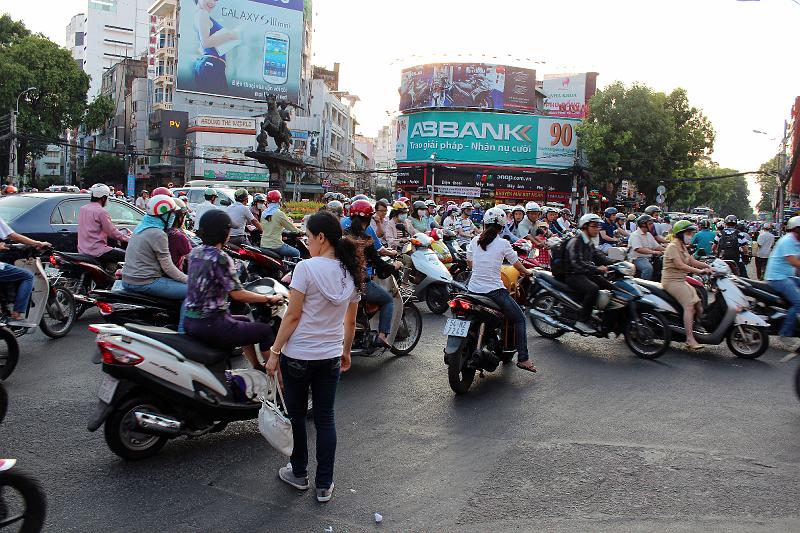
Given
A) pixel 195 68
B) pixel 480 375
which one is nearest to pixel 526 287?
pixel 480 375

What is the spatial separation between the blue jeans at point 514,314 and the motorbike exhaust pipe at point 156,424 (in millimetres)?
3315

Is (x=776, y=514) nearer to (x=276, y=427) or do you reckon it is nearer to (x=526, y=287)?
(x=276, y=427)

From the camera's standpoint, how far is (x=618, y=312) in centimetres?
827

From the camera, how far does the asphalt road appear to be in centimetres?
379

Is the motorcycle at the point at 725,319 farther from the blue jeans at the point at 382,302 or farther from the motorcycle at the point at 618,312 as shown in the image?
the blue jeans at the point at 382,302

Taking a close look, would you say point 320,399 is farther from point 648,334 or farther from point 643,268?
point 643,268

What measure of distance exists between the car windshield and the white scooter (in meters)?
5.25

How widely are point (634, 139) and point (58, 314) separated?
4084 cm

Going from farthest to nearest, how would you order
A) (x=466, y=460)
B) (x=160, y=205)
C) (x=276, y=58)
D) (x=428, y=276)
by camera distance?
(x=276, y=58)
(x=428, y=276)
(x=160, y=205)
(x=466, y=460)

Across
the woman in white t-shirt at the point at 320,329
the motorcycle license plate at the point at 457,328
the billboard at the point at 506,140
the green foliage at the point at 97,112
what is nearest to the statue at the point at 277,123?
the billboard at the point at 506,140

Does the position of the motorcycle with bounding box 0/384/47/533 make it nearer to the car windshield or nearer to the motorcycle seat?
the motorcycle seat

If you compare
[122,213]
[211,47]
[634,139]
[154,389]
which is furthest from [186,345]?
[211,47]

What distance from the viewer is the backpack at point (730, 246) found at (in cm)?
1689

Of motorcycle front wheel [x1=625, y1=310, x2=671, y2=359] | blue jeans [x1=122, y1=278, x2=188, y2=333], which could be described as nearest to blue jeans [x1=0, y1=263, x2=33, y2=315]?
blue jeans [x1=122, y1=278, x2=188, y2=333]
